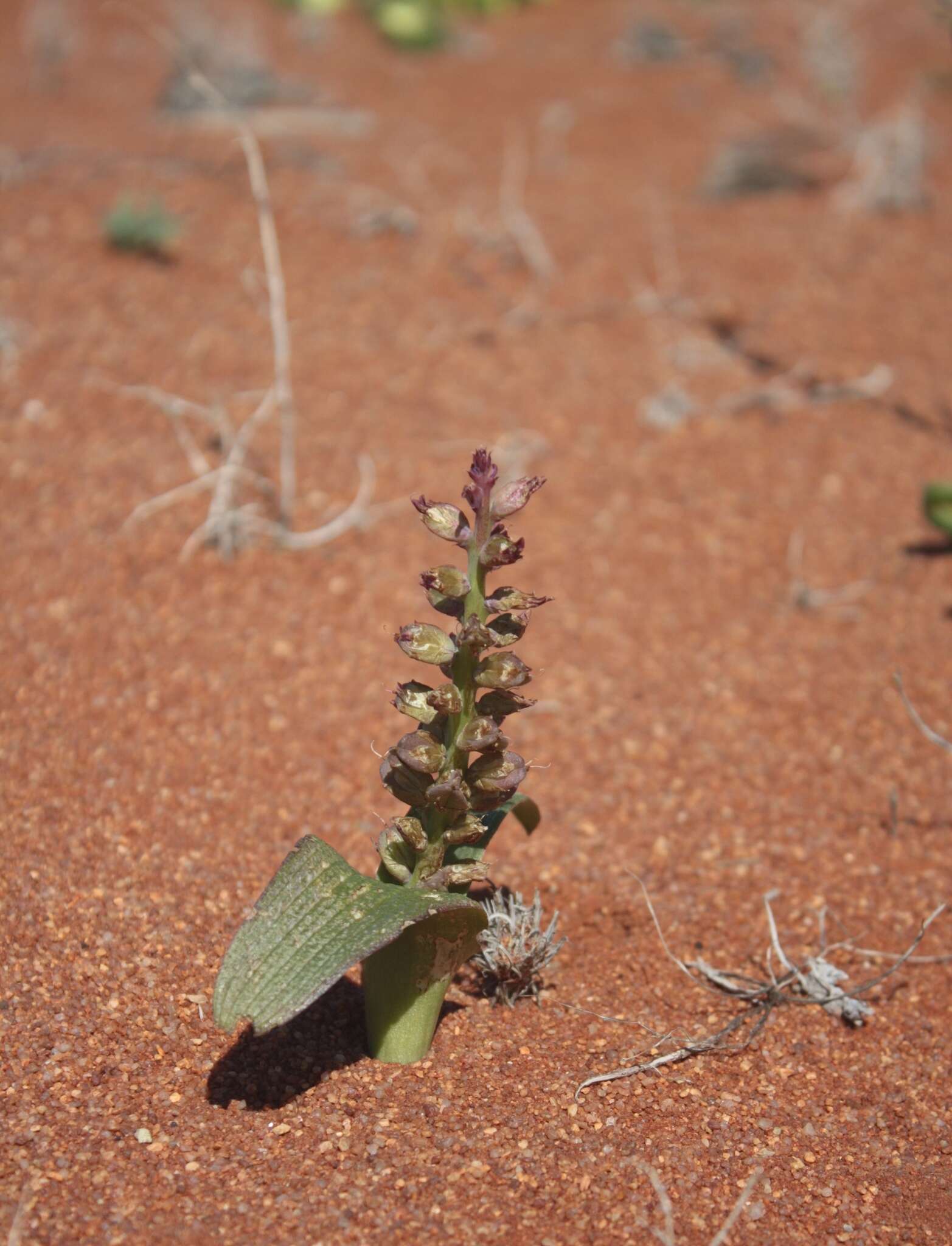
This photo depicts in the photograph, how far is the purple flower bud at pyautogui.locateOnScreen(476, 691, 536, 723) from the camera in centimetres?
187

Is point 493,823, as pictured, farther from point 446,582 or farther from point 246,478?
point 246,478

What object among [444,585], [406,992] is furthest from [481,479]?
[406,992]

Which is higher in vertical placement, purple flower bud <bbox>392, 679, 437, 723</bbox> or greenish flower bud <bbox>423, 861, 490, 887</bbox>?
purple flower bud <bbox>392, 679, 437, 723</bbox>

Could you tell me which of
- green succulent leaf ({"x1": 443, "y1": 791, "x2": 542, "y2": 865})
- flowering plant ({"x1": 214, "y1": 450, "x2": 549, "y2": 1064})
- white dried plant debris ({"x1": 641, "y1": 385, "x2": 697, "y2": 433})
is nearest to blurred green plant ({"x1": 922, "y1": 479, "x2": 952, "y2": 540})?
white dried plant debris ({"x1": 641, "y1": 385, "x2": 697, "y2": 433})

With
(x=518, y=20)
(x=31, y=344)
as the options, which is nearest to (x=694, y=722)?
(x=31, y=344)

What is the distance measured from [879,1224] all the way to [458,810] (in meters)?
0.83

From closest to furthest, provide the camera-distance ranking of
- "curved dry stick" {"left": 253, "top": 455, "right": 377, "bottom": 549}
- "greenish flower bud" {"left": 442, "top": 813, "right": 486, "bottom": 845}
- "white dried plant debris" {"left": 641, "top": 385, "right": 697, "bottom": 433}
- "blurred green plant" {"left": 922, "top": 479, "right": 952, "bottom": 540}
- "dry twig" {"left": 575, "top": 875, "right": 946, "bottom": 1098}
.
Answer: "greenish flower bud" {"left": 442, "top": 813, "right": 486, "bottom": 845}, "dry twig" {"left": 575, "top": 875, "right": 946, "bottom": 1098}, "curved dry stick" {"left": 253, "top": 455, "right": 377, "bottom": 549}, "blurred green plant" {"left": 922, "top": 479, "right": 952, "bottom": 540}, "white dried plant debris" {"left": 641, "top": 385, "right": 697, "bottom": 433}

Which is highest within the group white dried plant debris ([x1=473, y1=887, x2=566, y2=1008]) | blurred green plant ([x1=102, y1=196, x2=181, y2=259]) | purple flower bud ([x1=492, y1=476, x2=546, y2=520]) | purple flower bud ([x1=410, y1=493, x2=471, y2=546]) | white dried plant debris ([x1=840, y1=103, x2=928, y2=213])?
white dried plant debris ([x1=840, y1=103, x2=928, y2=213])

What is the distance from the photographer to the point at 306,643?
3.15 meters

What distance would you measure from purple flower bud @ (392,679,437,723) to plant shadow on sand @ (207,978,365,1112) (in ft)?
1.80

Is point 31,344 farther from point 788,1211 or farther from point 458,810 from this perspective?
point 788,1211

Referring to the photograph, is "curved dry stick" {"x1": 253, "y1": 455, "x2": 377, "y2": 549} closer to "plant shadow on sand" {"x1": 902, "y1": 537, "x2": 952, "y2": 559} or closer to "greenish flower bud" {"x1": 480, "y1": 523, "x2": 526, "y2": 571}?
"plant shadow on sand" {"x1": 902, "y1": 537, "x2": 952, "y2": 559}

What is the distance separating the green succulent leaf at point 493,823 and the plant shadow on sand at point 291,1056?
0.99 ft

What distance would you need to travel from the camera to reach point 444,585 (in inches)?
70.4
